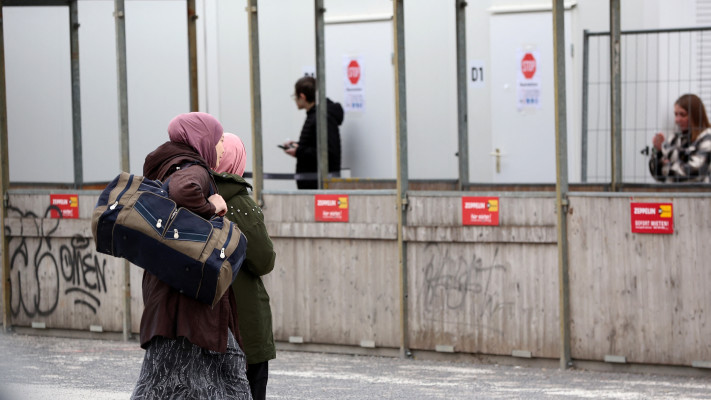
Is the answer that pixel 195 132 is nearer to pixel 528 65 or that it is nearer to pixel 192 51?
pixel 192 51

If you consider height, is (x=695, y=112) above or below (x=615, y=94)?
below

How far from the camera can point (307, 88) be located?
11.0 m

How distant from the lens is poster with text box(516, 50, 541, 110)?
12047 millimetres

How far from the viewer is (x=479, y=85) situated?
12102 mm

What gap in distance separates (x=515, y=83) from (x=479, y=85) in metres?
0.36

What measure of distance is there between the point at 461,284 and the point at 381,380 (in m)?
1.08

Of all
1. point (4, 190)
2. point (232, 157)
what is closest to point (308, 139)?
point (4, 190)

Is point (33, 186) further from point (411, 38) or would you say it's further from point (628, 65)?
point (628, 65)

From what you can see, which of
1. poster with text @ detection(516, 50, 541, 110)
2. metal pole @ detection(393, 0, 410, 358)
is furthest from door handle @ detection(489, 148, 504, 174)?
metal pole @ detection(393, 0, 410, 358)

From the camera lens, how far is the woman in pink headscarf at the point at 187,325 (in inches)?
205

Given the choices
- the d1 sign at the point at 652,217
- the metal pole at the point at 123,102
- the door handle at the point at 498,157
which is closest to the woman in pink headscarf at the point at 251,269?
the d1 sign at the point at 652,217

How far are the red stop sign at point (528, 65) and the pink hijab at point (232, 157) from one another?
637cm

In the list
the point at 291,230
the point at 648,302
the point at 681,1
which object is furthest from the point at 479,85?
the point at 648,302

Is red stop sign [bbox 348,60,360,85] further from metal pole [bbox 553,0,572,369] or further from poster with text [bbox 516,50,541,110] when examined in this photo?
metal pole [bbox 553,0,572,369]
